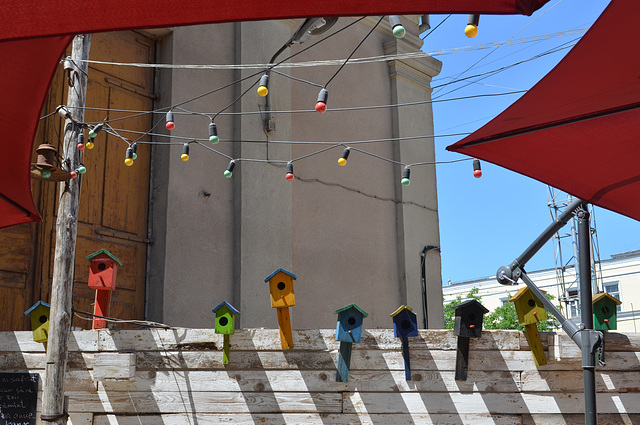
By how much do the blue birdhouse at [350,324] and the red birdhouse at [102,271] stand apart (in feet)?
7.12

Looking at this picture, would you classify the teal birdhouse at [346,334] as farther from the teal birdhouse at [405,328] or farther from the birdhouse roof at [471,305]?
the birdhouse roof at [471,305]

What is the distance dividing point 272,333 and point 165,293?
3352 mm

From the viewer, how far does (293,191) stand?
11.2m

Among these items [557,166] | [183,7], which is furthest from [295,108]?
[183,7]

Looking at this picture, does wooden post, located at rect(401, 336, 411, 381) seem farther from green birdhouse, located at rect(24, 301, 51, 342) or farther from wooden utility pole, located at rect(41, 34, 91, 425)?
green birdhouse, located at rect(24, 301, 51, 342)

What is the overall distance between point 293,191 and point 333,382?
17.4ft

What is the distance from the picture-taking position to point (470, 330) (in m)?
6.23

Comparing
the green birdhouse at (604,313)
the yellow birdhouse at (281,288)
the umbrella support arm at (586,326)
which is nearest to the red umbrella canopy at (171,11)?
the umbrella support arm at (586,326)

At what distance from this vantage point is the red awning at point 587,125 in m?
3.38

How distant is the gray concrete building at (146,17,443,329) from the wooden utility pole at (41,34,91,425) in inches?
116

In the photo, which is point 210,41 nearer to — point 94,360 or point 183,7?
point 94,360

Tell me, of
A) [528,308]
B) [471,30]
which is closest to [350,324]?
[528,308]

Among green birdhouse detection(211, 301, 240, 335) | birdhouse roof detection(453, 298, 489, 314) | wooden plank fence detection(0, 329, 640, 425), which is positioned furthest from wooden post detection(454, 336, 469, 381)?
green birdhouse detection(211, 301, 240, 335)

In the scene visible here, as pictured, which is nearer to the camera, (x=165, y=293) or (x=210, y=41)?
(x=165, y=293)
